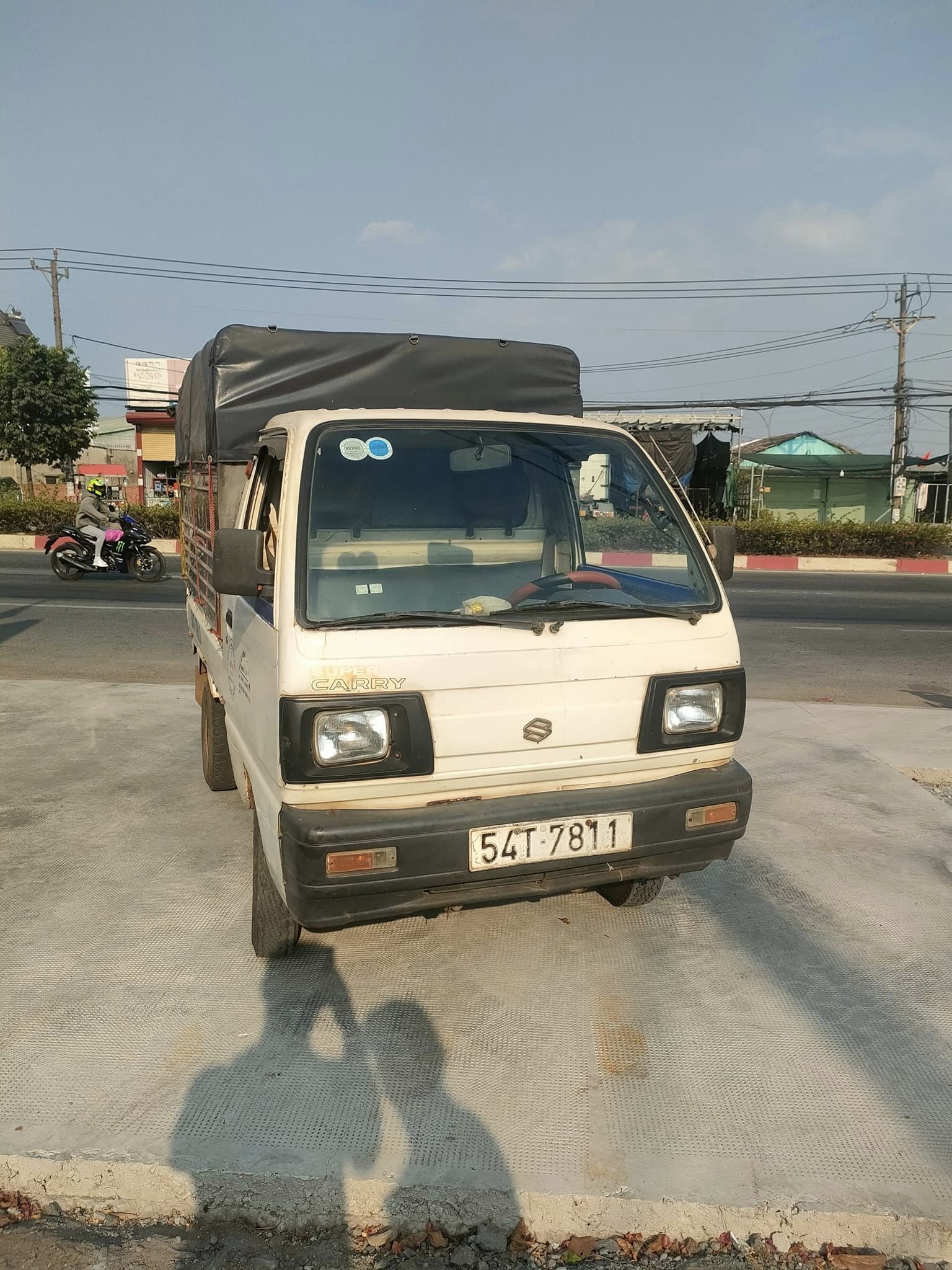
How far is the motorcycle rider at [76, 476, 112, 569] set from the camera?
1474 cm

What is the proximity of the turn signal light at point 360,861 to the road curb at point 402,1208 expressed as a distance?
2.49ft

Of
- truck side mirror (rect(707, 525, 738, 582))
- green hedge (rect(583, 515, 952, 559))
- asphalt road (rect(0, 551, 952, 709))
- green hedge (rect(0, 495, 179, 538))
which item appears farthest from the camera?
green hedge (rect(0, 495, 179, 538))

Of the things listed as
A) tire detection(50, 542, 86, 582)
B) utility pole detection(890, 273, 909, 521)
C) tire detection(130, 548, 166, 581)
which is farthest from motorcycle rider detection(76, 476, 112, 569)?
utility pole detection(890, 273, 909, 521)

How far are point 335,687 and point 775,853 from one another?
102 inches

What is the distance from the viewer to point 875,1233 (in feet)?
→ 7.27

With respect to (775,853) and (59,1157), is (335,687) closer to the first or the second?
(59,1157)

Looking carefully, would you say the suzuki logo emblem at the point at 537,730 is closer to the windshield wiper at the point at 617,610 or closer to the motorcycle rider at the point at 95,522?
the windshield wiper at the point at 617,610

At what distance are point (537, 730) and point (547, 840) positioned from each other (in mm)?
333

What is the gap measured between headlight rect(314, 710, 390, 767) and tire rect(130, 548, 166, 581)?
13.4 meters

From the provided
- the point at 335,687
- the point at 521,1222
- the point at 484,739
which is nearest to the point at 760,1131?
the point at 521,1222

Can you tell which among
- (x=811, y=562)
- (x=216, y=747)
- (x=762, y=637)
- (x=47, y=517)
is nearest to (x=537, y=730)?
(x=216, y=747)

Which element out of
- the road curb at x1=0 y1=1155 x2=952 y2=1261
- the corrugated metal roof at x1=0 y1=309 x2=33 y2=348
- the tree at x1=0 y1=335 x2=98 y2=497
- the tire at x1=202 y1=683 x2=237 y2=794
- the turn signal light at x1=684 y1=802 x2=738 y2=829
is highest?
the corrugated metal roof at x1=0 y1=309 x2=33 y2=348

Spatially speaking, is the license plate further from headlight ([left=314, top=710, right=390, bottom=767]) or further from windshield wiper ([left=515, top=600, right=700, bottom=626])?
windshield wiper ([left=515, top=600, right=700, bottom=626])

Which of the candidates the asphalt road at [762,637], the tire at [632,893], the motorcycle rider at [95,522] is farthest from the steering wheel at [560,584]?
the motorcycle rider at [95,522]
